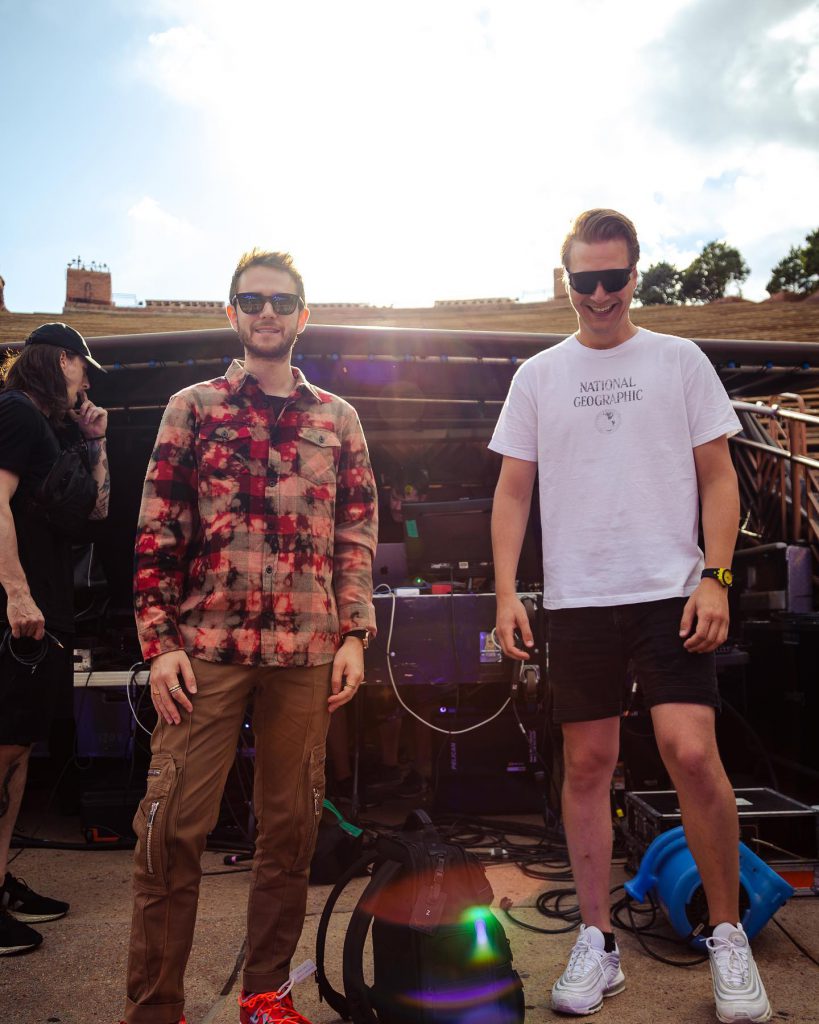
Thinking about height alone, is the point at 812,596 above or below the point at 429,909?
above

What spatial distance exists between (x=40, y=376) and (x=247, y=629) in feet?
5.59

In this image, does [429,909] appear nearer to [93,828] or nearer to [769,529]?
[93,828]

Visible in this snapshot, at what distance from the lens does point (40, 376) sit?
3.16 metres

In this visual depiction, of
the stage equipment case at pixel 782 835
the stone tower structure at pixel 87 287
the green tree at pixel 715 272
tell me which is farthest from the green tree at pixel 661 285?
the stage equipment case at pixel 782 835

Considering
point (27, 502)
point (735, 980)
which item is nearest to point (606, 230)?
point (735, 980)

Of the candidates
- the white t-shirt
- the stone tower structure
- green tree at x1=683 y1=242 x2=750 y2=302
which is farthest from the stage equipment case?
green tree at x1=683 y1=242 x2=750 y2=302

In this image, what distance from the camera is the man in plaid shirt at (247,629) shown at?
6.30 feet

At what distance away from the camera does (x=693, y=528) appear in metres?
2.38

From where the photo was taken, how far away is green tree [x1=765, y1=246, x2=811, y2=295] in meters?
44.8

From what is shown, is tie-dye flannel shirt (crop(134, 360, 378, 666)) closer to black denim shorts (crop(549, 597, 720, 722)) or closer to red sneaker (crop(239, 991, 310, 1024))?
black denim shorts (crop(549, 597, 720, 722))

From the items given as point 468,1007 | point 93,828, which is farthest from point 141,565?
point 93,828

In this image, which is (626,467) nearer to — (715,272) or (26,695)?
(26,695)

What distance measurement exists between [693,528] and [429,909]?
4.21ft

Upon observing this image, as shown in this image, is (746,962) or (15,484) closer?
(746,962)
